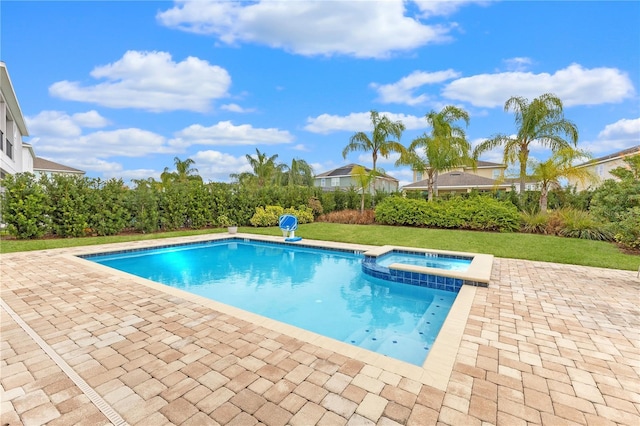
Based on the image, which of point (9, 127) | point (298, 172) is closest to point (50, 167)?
point (9, 127)

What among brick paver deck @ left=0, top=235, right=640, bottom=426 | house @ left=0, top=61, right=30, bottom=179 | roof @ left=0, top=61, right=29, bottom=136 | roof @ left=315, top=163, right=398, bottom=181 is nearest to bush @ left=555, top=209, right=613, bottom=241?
brick paver deck @ left=0, top=235, right=640, bottom=426

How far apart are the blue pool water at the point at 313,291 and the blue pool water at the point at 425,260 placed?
961 millimetres

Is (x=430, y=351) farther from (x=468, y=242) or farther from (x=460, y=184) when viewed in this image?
(x=460, y=184)

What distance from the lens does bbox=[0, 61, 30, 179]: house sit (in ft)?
50.5

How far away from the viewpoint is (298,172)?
3425cm

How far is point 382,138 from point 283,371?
17.8 m

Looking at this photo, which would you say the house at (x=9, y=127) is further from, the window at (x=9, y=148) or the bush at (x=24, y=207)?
the bush at (x=24, y=207)

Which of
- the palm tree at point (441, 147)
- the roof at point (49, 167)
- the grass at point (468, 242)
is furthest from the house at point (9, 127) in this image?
the palm tree at point (441, 147)

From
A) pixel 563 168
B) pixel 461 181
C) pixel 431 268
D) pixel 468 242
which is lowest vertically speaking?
pixel 431 268

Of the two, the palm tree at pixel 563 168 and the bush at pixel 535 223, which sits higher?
the palm tree at pixel 563 168

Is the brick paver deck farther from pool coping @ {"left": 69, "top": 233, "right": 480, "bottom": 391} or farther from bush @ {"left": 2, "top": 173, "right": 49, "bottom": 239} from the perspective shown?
bush @ {"left": 2, "top": 173, "right": 49, "bottom": 239}

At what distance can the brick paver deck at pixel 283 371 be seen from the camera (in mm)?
2420

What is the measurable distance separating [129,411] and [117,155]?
2147 cm

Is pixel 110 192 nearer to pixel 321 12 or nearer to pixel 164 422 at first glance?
pixel 321 12
